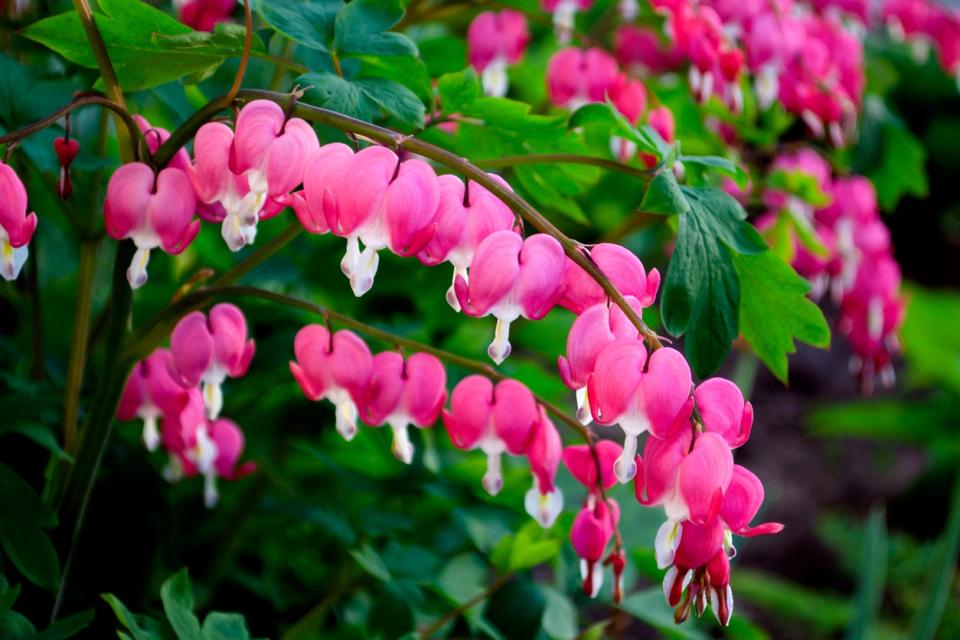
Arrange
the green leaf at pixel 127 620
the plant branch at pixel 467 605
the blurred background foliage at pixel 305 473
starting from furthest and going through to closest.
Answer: the plant branch at pixel 467 605 < the blurred background foliage at pixel 305 473 < the green leaf at pixel 127 620

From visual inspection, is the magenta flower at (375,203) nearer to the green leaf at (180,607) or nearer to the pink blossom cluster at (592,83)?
the green leaf at (180,607)

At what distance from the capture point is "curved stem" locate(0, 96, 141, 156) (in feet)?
2.36

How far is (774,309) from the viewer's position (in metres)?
0.86

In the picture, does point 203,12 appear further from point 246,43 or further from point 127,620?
point 127,620

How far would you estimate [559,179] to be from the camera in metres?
0.99

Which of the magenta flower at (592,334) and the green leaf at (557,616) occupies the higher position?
the magenta flower at (592,334)

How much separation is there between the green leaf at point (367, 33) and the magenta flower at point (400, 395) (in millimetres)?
240

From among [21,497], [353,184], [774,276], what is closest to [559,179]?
[774,276]

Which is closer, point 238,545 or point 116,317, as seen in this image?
point 116,317

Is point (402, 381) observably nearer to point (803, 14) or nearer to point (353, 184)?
point (353, 184)

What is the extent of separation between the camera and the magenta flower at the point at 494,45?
4.30ft

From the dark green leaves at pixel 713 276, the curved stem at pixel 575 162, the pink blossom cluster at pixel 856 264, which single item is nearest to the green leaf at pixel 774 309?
the dark green leaves at pixel 713 276

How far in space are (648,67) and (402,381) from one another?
39.0 inches

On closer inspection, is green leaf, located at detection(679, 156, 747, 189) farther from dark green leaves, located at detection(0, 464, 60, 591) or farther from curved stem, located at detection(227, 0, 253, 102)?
dark green leaves, located at detection(0, 464, 60, 591)
